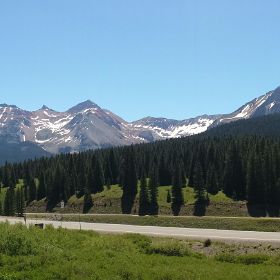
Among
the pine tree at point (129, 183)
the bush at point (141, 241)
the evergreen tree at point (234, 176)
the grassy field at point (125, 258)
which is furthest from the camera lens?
the pine tree at point (129, 183)

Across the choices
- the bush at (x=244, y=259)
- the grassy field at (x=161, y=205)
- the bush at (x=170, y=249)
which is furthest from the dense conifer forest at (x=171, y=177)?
the bush at (x=244, y=259)

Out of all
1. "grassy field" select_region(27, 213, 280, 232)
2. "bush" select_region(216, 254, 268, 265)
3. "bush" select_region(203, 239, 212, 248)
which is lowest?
"grassy field" select_region(27, 213, 280, 232)

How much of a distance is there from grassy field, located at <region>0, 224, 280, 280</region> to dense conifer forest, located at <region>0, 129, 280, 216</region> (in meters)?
75.4

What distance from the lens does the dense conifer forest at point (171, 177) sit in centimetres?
11881

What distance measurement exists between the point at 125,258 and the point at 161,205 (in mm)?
94919

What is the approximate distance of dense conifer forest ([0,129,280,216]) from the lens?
118812 mm

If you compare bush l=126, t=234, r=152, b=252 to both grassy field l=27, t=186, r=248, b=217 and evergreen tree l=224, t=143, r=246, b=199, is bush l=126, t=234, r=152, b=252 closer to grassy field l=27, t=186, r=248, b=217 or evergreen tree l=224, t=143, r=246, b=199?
grassy field l=27, t=186, r=248, b=217

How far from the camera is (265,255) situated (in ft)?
111

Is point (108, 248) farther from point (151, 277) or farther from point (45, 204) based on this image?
point (45, 204)

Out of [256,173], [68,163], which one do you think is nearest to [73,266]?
[256,173]

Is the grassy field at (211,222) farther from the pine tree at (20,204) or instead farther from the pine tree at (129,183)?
the pine tree at (129,183)

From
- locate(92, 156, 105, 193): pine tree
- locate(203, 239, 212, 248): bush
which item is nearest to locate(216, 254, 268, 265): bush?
locate(203, 239, 212, 248): bush

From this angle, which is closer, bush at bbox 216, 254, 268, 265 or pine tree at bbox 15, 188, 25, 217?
bush at bbox 216, 254, 268, 265

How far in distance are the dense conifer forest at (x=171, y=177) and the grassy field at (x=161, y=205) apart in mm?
1682
